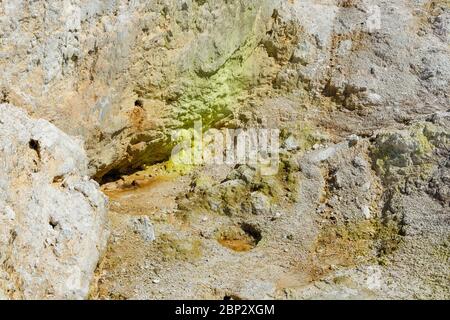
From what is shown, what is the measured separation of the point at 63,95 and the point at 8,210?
2.24m

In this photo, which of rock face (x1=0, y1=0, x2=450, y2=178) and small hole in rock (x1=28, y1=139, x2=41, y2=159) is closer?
small hole in rock (x1=28, y1=139, x2=41, y2=159)

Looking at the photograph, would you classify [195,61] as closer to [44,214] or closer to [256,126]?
[256,126]

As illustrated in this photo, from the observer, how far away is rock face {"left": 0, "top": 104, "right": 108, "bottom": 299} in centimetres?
727

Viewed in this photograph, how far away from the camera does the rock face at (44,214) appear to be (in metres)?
7.27

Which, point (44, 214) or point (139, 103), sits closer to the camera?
point (44, 214)

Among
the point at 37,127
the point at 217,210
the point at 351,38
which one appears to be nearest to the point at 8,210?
the point at 37,127

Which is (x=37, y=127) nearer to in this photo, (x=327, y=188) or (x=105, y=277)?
(x=105, y=277)

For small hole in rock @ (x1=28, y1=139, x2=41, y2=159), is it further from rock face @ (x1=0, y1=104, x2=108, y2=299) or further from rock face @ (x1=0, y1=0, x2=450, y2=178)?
rock face @ (x1=0, y1=0, x2=450, y2=178)

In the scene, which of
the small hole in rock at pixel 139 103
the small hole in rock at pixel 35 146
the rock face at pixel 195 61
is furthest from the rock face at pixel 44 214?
the small hole in rock at pixel 139 103

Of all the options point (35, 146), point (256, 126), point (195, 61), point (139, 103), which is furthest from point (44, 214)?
point (256, 126)

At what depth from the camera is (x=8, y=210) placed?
750 cm

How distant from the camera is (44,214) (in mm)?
7871

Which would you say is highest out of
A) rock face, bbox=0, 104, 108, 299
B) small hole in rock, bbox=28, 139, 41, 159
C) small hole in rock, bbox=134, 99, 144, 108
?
small hole in rock, bbox=28, 139, 41, 159

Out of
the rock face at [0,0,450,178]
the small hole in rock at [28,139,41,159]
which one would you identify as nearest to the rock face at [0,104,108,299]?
the small hole in rock at [28,139,41,159]
